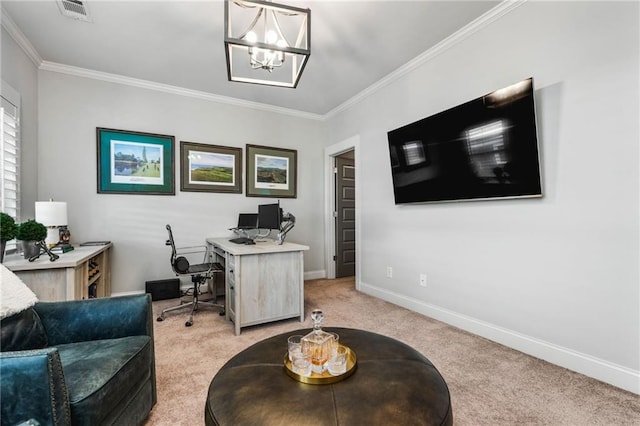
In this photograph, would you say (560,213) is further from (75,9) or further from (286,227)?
(75,9)

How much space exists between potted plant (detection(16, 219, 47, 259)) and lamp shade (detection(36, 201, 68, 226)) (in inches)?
15.8

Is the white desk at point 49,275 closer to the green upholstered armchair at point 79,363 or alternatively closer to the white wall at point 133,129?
the green upholstered armchair at point 79,363

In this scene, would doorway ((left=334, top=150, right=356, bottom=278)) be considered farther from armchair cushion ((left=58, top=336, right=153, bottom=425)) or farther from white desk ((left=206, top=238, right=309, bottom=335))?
armchair cushion ((left=58, top=336, right=153, bottom=425))

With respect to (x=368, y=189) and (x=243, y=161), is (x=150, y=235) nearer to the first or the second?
(x=243, y=161)

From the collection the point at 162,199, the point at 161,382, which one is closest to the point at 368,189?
the point at 162,199

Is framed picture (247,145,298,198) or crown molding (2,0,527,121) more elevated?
crown molding (2,0,527,121)

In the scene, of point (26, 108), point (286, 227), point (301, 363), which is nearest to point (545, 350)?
point (301, 363)

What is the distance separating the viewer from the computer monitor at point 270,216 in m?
3.20

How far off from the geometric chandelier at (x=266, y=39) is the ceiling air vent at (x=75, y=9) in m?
1.17

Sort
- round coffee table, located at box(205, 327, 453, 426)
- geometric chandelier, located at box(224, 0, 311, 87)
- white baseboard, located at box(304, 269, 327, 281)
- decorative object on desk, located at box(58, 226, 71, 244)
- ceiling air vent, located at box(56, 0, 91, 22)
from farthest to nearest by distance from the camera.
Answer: white baseboard, located at box(304, 269, 327, 281) < decorative object on desk, located at box(58, 226, 71, 244) < ceiling air vent, located at box(56, 0, 91, 22) < geometric chandelier, located at box(224, 0, 311, 87) < round coffee table, located at box(205, 327, 453, 426)

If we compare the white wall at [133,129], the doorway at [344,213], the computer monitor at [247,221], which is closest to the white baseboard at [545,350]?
the doorway at [344,213]

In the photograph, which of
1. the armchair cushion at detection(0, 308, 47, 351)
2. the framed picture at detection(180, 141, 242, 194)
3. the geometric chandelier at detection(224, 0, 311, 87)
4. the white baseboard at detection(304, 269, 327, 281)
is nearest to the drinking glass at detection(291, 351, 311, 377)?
the armchair cushion at detection(0, 308, 47, 351)

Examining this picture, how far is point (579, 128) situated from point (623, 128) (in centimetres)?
21

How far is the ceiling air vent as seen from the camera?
2.23 metres
